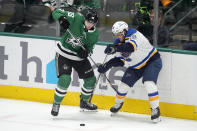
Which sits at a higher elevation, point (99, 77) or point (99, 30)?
point (99, 30)

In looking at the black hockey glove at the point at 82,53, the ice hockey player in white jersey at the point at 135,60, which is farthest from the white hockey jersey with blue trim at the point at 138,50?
the black hockey glove at the point at 82,53

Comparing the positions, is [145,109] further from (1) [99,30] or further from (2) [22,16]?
(2) [22,16]

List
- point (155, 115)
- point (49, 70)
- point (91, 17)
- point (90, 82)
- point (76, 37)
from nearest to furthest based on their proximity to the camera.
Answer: point (91, 17), point (155, 115), point (76, 37), point (90, 82), point (49, 70)

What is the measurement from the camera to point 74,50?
20.1ft

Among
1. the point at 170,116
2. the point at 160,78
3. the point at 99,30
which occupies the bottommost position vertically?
the point at 170,116

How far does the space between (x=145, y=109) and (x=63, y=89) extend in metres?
1.05

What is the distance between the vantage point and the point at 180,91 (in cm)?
620

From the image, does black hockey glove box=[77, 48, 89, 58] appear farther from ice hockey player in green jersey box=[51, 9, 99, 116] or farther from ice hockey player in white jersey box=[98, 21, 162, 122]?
ice hockey player in white jersey box=[98, 21, 162, 122]

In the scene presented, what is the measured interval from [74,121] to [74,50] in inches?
31.9

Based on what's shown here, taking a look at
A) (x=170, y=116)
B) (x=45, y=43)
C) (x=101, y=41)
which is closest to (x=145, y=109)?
(x=170, y=116)

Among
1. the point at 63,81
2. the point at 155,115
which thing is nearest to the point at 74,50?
the point at 63,81

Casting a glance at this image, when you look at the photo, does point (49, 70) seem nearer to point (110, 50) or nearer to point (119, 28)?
point (110, 50)

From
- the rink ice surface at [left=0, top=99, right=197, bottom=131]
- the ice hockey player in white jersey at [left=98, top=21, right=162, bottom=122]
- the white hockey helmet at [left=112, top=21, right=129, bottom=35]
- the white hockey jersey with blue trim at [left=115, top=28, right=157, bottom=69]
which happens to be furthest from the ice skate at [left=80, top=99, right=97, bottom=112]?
the white hockey helmet at [left=112, top=21, right=129, bottom=35]

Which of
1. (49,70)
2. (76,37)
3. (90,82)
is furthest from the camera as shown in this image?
(49,70)
